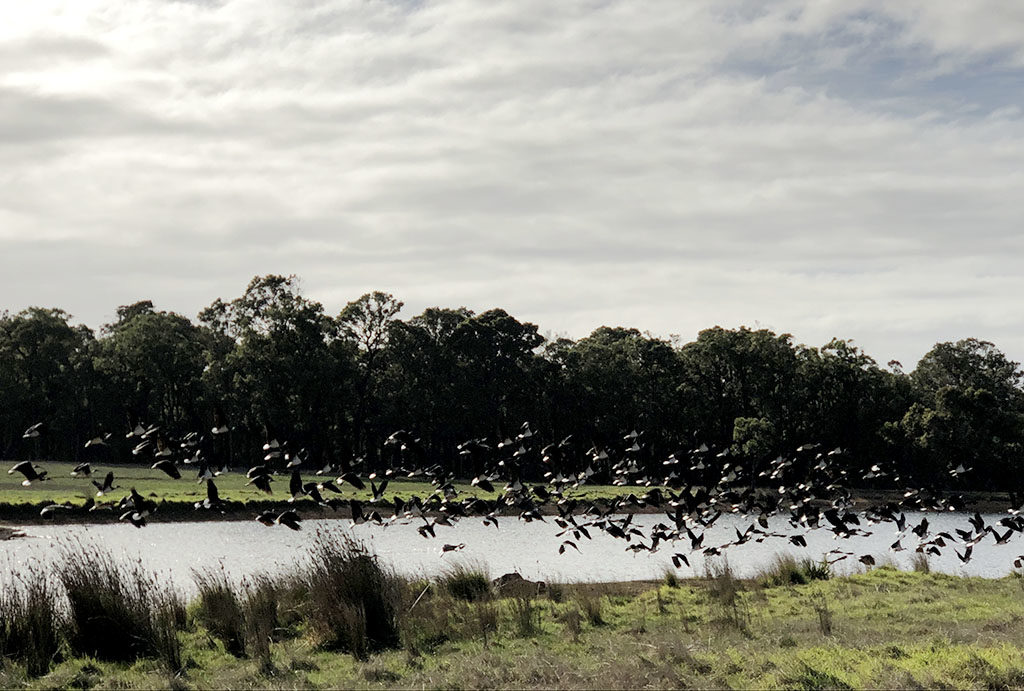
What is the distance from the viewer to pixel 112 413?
102 m

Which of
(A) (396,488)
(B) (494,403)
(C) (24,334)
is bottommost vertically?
(A) (396,488)

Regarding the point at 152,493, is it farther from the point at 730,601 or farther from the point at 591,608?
the point at 730,601

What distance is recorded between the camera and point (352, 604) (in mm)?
16203

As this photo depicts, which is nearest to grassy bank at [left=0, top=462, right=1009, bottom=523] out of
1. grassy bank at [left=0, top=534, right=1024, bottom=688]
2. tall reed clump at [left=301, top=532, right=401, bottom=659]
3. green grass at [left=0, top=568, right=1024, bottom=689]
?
green grass at [left=0, top=568, right=1024, bottom=689]

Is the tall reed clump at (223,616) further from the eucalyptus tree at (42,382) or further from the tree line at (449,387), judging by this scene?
the eucalyptus tree at (42,382)

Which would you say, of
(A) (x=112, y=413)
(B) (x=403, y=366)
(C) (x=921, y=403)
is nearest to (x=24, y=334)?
(A) (x=112, y=413)

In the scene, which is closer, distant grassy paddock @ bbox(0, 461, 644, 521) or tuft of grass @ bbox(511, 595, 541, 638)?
tuft of grass @ bbox(511, 595, 541, 638)

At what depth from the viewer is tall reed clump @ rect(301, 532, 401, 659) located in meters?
15.9

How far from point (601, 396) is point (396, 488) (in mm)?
29435

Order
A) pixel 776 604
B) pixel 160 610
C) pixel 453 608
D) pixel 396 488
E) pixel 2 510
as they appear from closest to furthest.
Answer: pixel 160 610
pixel 453 608
pixel 776 604
pixel 2 510
pixel 396 488

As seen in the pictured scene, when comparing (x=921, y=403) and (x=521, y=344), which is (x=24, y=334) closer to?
(x=521, y=344)

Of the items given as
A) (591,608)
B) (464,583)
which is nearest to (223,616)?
(464,583)

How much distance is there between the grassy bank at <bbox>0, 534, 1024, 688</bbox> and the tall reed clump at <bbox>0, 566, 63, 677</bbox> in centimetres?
3

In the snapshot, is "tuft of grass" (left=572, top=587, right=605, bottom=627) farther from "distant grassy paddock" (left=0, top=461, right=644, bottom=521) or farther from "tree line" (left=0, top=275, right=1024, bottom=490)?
"tree line" (left=0, top=275, right=1024, bottom=490)
